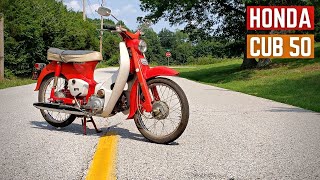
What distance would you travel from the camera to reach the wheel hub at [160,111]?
17.4ft

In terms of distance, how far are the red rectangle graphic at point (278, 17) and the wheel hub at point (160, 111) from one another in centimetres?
2209

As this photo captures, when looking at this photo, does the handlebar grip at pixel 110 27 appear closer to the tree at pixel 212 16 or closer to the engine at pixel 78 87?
the engine at pixel 78 87

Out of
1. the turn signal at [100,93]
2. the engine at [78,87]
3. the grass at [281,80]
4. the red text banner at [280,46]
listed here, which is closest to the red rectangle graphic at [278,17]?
the red text banner at [280,46]

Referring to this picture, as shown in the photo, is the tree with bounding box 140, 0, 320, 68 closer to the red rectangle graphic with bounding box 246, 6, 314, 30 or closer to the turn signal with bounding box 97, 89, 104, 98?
the red rectangle graphic with bounding box 246, 6, 314, 30

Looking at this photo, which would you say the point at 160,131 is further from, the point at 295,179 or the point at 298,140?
the point at 295,179

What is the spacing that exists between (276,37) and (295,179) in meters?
24.1

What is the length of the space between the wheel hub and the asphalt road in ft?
1.19

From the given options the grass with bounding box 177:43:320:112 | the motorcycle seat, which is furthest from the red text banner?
the motorcycle seat

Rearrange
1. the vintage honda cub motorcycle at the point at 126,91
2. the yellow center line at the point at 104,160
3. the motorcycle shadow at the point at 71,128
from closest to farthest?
the yellow center line at the point at 104,160 < the vintage honda cub motorcycle at the point at 126,91 < the motorcycle shadow at the point at 71,128

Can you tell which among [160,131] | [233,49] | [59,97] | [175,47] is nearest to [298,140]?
[160,131]

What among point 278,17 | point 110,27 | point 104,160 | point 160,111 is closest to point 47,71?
point 110,27

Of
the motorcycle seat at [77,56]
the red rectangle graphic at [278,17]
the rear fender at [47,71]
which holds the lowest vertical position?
the rear fender at [47,71]

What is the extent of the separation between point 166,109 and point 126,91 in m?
0.63

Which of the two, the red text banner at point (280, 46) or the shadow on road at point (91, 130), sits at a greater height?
the red text banner at point (280, 46)
